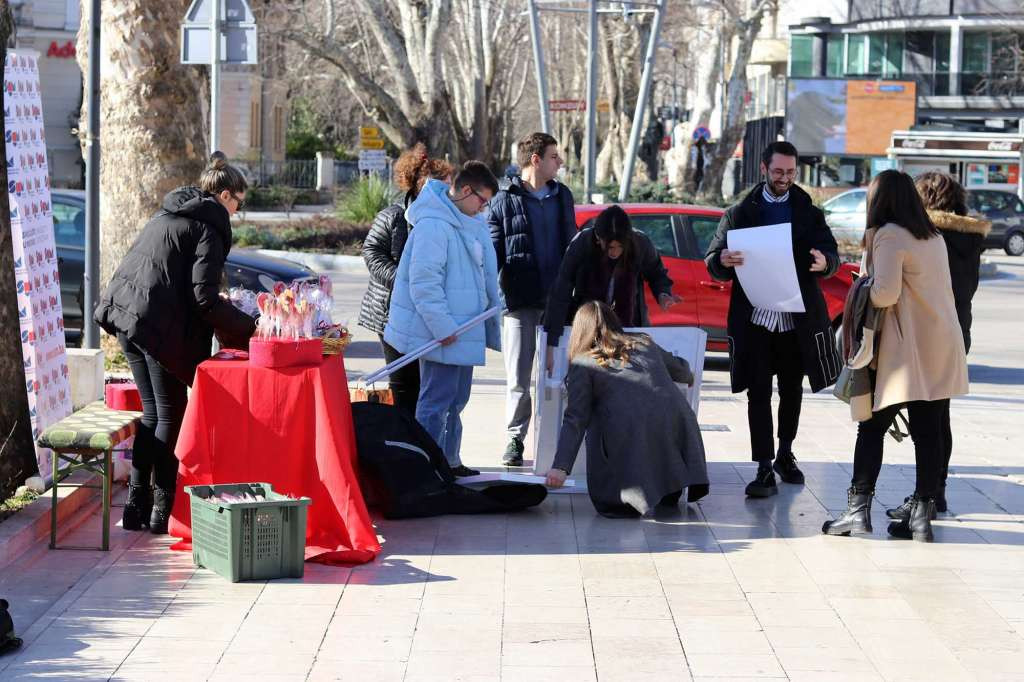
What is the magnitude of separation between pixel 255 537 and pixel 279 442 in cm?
62

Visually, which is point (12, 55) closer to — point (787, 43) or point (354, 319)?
point (354, 319)

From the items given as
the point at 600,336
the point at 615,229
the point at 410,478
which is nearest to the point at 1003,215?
the point at 615,229

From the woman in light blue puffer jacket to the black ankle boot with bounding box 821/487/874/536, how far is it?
2.13 m

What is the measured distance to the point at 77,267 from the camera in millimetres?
14016

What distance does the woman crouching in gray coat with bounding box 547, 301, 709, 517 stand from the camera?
744 cm

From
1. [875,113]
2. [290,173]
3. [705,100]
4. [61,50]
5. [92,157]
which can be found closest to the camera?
[92,157]

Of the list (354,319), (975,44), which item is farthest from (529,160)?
(975,44)

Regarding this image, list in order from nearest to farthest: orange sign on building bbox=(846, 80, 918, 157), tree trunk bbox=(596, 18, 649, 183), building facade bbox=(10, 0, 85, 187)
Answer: tree trunk bbox=(596, 18, 649, 183)
building facade bbox=(10, 0, 85, 187)
orange sign on building bbox=(846, 80, 918, 157)

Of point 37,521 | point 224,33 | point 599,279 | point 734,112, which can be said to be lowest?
point 37,521

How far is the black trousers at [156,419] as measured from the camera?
22.8ft

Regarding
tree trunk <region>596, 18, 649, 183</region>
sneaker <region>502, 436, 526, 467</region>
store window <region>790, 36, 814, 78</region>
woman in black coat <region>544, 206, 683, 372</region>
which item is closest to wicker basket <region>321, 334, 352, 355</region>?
woman in black coat <region>544, 206, 683, 372</region>

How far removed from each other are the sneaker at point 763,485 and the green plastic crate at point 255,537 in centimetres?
290

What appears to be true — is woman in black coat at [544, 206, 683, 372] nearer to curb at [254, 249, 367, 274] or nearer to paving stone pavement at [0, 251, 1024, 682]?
paving stone pavement at [0, 251, 1024, 682]

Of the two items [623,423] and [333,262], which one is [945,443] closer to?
[623,423]
